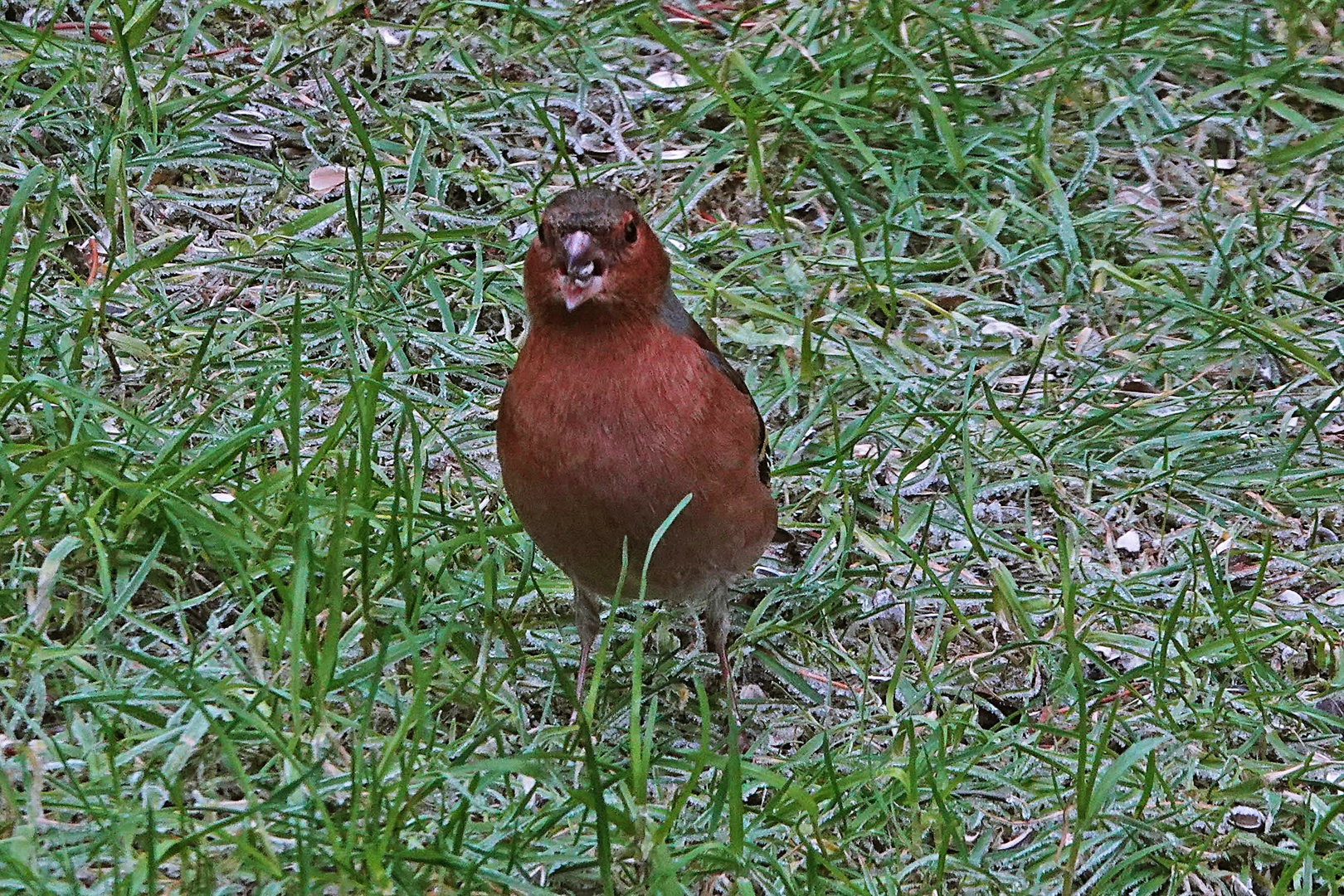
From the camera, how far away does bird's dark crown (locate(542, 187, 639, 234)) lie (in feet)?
12.1

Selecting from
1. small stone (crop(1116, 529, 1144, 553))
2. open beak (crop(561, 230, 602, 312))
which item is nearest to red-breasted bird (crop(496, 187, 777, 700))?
Result: open beak (crop(561, 230, 602, 312))

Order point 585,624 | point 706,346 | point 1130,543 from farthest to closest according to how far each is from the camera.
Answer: point 1130,543, point 585,624, point 706,346

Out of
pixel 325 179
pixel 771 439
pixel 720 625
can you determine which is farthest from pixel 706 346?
pixel 325 179

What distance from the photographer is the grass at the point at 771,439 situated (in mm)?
3564

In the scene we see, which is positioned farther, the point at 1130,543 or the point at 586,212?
the point at 1130,543

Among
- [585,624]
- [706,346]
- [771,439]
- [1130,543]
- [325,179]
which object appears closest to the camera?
[706,346]

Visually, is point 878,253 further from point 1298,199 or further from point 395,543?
point 395,543

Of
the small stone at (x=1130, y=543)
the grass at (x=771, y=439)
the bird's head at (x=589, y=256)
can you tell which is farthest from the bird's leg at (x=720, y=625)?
the small stone at (x=1130, y=543)

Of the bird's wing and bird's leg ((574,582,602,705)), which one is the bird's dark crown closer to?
the bird's wing

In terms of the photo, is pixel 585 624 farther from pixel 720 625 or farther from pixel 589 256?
pixel 589 256

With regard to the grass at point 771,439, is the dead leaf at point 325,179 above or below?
above

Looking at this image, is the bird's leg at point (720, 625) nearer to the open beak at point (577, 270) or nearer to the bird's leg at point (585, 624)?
the bird's leg at point (585, 624)

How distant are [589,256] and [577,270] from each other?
1.6 inches

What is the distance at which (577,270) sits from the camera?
3660 millimetres
